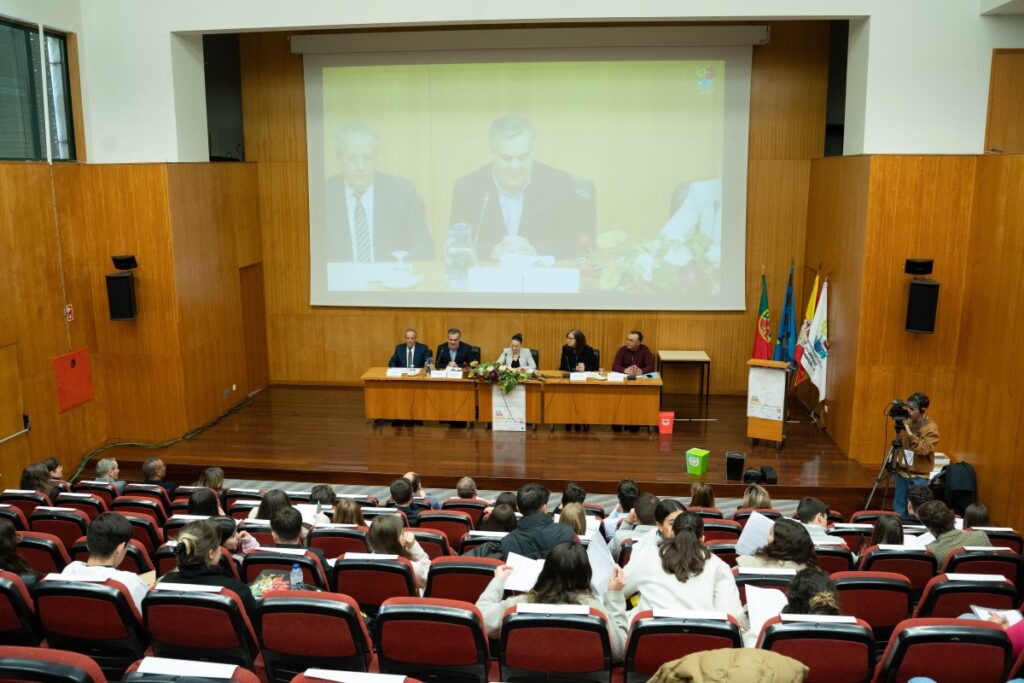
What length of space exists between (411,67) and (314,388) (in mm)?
4930

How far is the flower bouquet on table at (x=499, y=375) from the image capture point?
10180mm

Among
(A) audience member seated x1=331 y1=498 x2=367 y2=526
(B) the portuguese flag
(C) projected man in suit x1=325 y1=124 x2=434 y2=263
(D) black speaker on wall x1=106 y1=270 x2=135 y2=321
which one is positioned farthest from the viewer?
(C) projected man in suit x1=325 y1=124 x2=434 y2=263

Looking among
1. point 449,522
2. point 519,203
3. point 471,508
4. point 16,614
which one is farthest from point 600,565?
point 519,203

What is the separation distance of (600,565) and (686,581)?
1.40 ft

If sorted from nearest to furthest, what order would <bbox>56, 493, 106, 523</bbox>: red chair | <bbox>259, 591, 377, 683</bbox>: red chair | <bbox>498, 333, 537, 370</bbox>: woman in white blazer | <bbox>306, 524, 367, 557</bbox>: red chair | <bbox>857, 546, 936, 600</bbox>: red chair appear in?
<bbox>259, 591, 377, 683</bbox>: red chair
<bbox>857, 546, 936, 600</bbox>: red chair
<bbox>306, 524, 367, 557</bbox>: red chair
<bbox>56, 493, 106, 523</bbox>: red chair
<bbox>498, 333, 537, 370</bbox>: woman in white blazer

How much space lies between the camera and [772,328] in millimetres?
12211

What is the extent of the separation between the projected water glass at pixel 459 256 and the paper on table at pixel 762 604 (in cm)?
880

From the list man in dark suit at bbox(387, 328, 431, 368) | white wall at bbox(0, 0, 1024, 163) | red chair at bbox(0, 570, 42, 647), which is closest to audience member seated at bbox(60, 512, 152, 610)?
red chair at bbox(0, 570, 42, 647)

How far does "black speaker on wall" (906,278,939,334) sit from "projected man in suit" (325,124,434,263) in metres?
6.49

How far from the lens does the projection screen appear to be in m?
11.8

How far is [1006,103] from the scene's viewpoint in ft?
30.1

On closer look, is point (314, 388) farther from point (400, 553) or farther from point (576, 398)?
point (400, 553)

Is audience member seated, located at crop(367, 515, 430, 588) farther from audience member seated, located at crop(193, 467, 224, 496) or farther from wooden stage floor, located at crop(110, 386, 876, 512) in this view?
wooden stage floor, located at crop(110, 386, 876, 512)

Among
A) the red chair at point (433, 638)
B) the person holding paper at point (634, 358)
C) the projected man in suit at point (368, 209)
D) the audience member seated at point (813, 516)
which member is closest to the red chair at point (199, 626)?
the red chair at point (433, 638)
